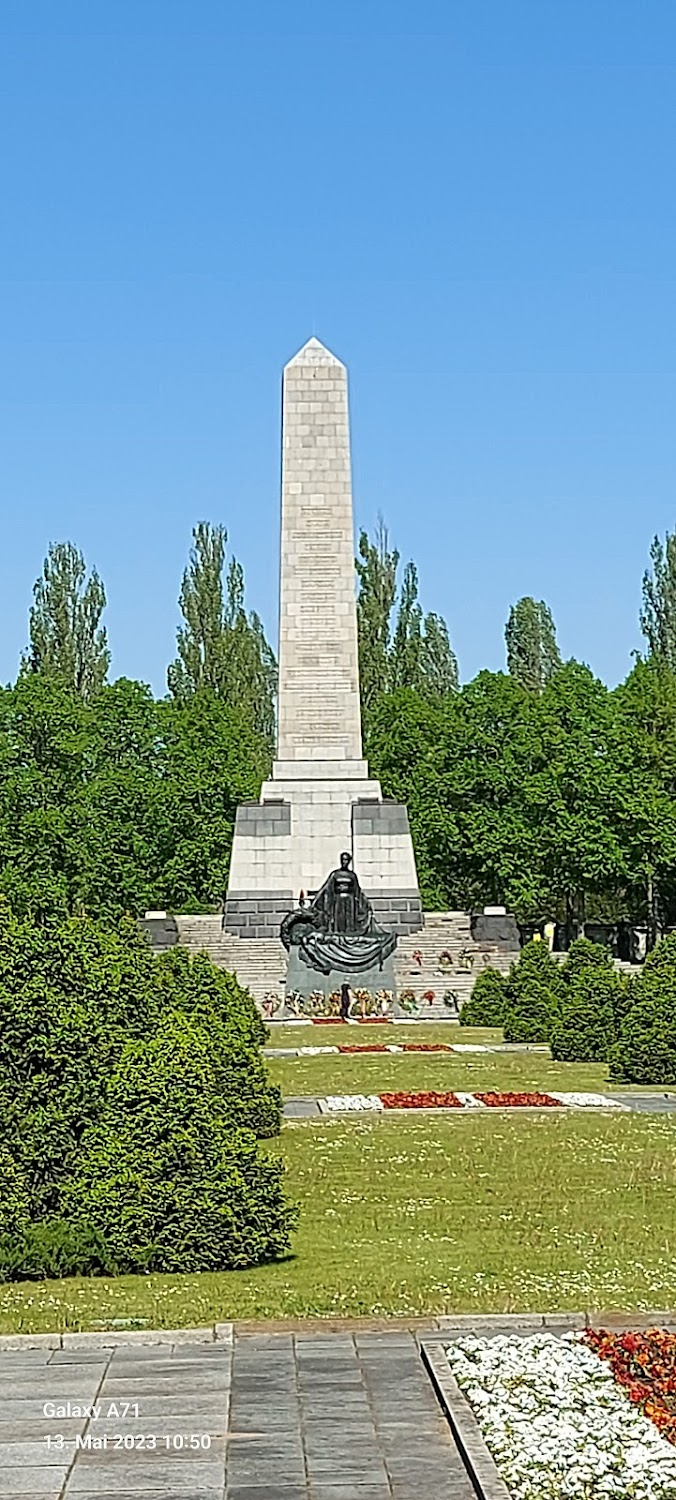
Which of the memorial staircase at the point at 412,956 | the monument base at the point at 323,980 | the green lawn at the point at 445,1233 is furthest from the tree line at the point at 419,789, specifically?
the green lawn at the point at 445,1233

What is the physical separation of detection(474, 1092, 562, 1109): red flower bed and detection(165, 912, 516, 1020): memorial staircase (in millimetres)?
16568

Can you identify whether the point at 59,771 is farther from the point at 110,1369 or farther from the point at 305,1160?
the point at 110,1369

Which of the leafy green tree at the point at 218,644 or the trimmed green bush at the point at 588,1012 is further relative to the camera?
the leafy green tree at the point at 218,644

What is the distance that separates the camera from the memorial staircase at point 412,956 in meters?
35.4

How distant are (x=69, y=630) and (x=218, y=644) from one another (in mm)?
4757

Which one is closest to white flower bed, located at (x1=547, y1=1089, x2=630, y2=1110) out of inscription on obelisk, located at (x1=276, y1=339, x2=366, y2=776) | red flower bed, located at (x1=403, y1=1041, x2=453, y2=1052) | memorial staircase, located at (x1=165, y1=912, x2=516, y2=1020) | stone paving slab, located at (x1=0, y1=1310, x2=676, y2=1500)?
red flower bed, located at (x1=403, y1=1041, x2=453, y2=1052)

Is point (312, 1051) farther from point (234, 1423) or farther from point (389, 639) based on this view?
point (389, 639)

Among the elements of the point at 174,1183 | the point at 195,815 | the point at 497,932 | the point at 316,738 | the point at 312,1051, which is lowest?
the point at 312,1051

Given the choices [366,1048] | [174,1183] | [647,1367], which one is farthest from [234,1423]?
[366,1048]

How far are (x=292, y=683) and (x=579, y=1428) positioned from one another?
33411mm

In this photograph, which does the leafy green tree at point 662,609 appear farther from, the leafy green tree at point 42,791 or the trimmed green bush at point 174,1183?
the trimmed green bush at point 174,1183

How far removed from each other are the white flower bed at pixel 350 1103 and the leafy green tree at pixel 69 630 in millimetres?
40000

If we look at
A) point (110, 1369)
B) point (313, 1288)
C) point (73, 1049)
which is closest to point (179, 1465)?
point (110, 1369)

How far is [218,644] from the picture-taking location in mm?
58656
